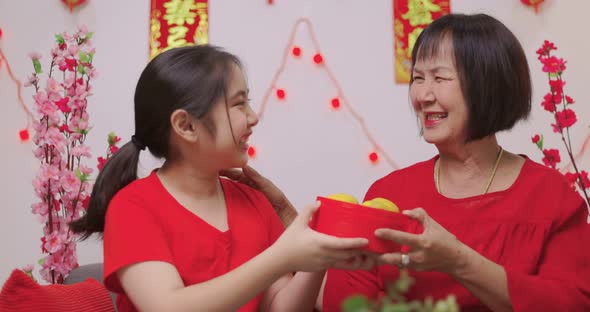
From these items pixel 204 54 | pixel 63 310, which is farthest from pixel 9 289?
pixel 204 54

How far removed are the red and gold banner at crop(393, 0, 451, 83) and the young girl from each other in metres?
1.04

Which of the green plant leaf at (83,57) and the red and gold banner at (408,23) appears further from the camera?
the red and gold banner at (408,23)

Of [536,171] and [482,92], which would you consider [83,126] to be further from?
[536,171]

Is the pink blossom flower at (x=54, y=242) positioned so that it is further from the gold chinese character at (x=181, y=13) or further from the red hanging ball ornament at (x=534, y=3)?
the red hanging ball ornament at (x=534, y=3)

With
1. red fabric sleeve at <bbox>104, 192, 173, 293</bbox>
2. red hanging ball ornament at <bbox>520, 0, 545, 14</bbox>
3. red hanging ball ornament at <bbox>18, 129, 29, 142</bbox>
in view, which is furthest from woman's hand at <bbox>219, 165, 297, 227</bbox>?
red hanging ball ornament at <bbox>520, 0, 545, 14</bbox>

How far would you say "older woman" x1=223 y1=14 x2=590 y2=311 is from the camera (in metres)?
1.18

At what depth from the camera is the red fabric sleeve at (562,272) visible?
1148 mm

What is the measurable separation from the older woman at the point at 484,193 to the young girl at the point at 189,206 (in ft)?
0.72

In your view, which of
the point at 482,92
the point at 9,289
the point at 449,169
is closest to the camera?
the point at 9,289

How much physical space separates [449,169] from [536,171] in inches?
7.0

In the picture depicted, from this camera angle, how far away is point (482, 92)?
1.30m

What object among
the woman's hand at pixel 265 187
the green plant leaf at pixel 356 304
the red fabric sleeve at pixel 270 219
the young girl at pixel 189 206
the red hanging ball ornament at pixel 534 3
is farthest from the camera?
the red hanging ball ornament at pixel 534 3

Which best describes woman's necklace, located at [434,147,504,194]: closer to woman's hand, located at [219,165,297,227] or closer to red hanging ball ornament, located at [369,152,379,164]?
woman's hand, located at [219,165,297,227]

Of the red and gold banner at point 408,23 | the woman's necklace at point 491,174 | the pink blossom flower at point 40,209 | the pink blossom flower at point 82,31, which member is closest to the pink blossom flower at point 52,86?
the pink blossom flower at point 82,31
